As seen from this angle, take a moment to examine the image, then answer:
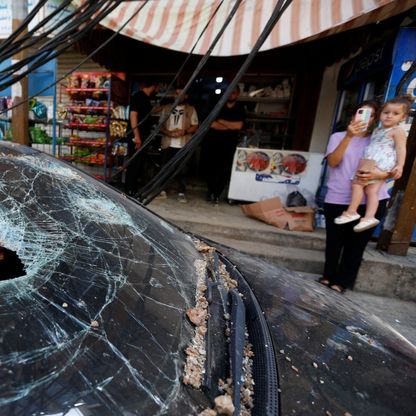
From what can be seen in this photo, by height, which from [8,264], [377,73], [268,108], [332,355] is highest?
[377,73]

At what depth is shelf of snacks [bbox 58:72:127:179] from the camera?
5690mm

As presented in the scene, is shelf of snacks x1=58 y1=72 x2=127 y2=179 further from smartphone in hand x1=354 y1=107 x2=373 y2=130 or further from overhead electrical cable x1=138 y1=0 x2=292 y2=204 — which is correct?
smartphone in hand x1=354 y1=107 x2=373 y2=130

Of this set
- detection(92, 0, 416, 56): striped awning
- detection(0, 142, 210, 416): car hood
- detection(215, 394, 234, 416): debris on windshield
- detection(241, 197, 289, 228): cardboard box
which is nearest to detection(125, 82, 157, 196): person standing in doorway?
detection(92, 0, 416, 56): striped awning

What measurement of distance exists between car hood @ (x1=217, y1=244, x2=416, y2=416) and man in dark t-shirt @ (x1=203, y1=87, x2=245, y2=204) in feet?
12.3

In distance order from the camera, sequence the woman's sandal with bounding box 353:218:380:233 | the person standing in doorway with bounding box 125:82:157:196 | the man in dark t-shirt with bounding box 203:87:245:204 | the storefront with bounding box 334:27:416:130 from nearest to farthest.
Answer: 1. the woman's sandal with bounding box 353:218:380:233
2. the storefront with bounding box 334:27:416:130
3. the person standing in doorway with bounding box 125:82:157:196
4. the man in dark t-shirt with bounding box 203:87:245:204

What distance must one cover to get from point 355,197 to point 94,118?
5063 millimetres

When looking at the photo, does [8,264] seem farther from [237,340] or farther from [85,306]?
[237,340]

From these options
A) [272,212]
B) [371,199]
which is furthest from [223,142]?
[371,199]

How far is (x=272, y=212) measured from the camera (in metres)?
4.11

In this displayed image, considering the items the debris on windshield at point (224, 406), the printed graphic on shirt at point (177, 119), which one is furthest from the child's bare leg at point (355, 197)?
the printed graphic on shirt at point (177, 119)

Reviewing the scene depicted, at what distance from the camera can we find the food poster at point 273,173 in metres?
4.64

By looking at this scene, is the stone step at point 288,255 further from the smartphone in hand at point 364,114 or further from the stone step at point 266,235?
the smartphone in hand at point 364,114

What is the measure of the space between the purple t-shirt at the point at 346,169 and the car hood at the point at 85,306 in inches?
77.7

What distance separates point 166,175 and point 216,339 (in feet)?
5.59
